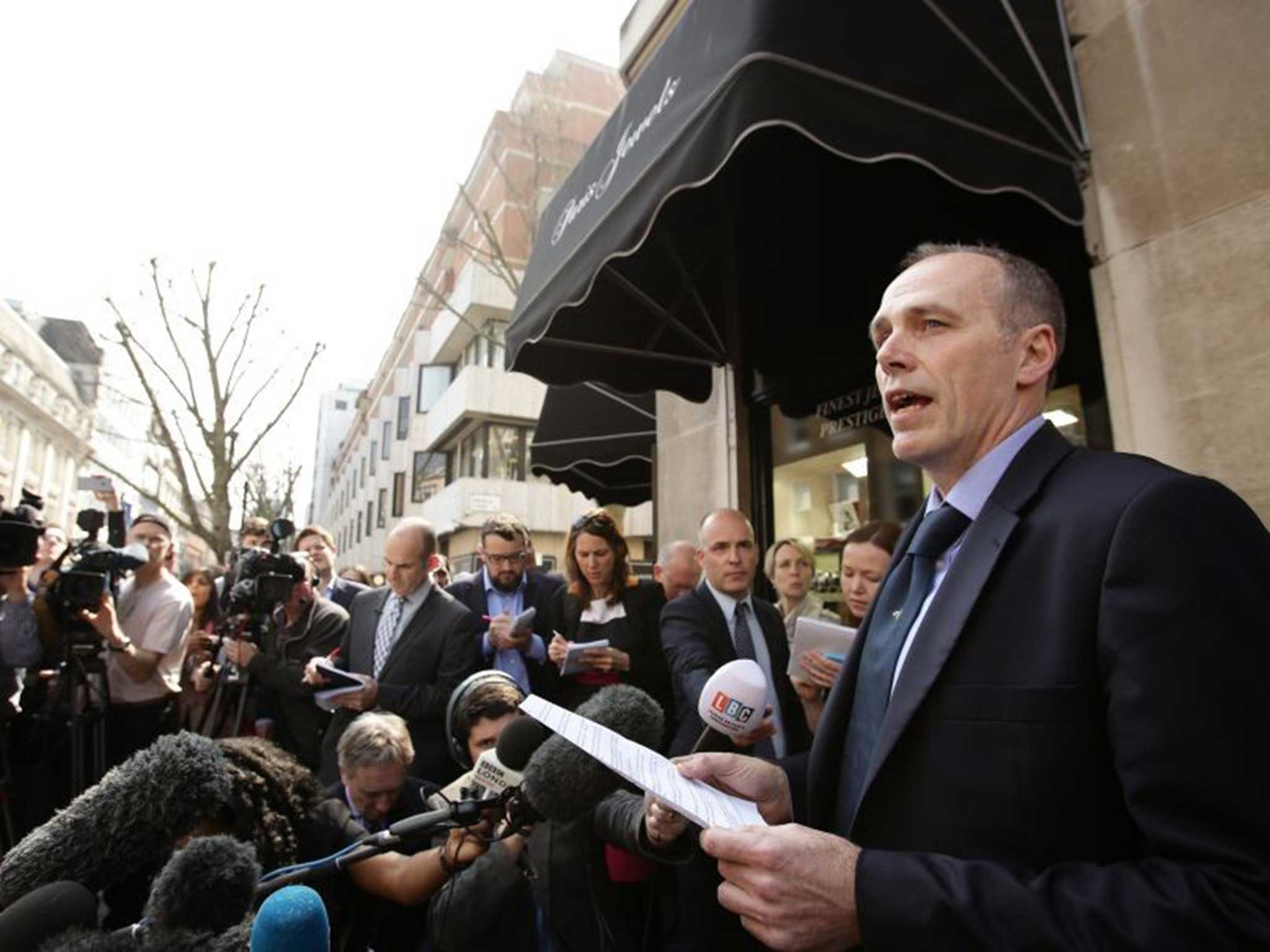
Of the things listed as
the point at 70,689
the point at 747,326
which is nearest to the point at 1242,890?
the point at 70,689

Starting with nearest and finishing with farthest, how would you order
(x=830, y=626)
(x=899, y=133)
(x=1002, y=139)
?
(x=830, y=626) < (x=899, y=133) < (x=1002, y=139)

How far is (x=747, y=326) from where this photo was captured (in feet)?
18.4

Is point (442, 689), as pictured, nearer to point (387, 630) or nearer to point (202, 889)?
point (387, 630)

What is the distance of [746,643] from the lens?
3.31 metres

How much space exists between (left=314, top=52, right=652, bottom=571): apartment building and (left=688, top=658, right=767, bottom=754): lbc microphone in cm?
1411

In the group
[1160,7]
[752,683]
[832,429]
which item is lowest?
[752,683]

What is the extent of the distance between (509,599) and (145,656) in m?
2.03

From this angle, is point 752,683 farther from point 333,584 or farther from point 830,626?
point 333,584

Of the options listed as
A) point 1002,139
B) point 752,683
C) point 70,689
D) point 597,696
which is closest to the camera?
point 752,683

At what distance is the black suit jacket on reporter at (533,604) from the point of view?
13.2 ft

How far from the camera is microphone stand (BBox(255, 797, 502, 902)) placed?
57.6 inches

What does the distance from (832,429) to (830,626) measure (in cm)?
298

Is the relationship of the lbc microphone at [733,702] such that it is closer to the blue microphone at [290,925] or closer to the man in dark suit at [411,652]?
the blue microphone at [290,925]

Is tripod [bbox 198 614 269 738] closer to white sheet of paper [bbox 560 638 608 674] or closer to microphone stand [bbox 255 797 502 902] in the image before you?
white sheet of paper [bbox 560 638 608 674]
